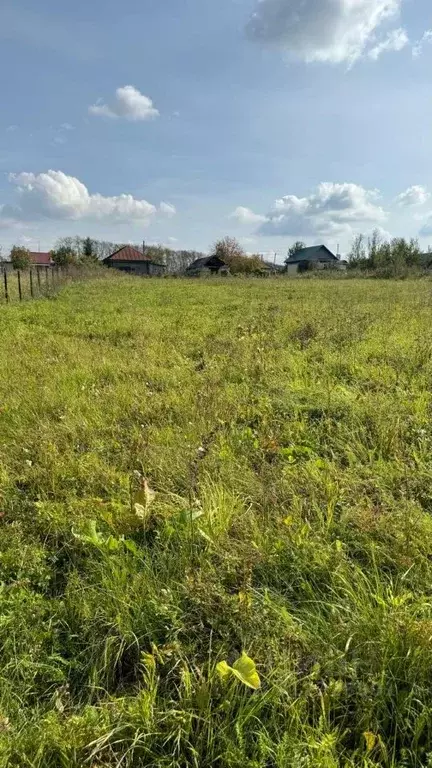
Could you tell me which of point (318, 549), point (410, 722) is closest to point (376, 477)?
point (318, 549)

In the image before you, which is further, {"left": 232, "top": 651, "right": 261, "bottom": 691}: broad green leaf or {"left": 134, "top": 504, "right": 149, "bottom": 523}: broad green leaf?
Result: {"left": 134, "top": 504, "right": 149, "bottom": 523}: broad green leaf

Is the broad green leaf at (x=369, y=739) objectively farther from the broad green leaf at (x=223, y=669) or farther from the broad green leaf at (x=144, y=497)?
the broad green leaf at (x=144, y=497)

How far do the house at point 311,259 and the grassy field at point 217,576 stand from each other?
65.8 metres

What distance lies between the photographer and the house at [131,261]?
207ft

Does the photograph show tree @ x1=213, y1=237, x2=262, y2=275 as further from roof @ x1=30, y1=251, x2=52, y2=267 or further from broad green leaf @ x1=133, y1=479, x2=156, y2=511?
broad green leaf @ x1=133, y1=479, x2=156, y2=511

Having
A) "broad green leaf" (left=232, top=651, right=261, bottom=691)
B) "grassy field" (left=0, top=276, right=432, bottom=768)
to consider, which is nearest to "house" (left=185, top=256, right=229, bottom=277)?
"grassy field" (left=0, top=276, right=432, bottom=768)

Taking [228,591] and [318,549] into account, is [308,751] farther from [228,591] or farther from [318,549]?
[318,549]

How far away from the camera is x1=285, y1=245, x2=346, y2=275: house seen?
6750 centimetres

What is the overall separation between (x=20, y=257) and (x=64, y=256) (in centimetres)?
555

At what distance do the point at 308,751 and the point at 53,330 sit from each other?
8.76 metres

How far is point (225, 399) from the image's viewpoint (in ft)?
14.9

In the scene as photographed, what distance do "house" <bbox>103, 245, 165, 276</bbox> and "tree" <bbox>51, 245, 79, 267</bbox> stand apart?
6.04m

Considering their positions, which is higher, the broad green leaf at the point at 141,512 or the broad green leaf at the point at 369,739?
the broad green leaf at the point at 141,512

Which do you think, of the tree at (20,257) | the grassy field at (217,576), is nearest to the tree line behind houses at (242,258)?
the tree at (20,257)
